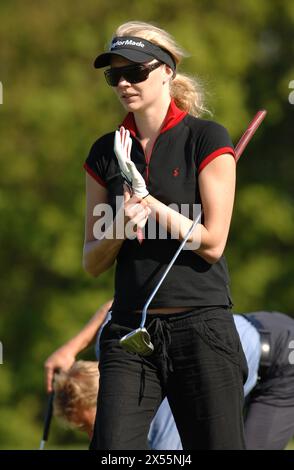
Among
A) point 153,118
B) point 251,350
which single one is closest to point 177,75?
point 153,118

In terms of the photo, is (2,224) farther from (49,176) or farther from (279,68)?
(279,68)

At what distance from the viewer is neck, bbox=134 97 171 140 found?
3889mm

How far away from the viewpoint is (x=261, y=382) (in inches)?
208

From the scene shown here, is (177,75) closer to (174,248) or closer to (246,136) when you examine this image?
(246,136)

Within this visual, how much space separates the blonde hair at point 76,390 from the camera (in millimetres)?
5207

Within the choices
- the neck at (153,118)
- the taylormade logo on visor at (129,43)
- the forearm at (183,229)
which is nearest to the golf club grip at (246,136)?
the neck at (153,118)

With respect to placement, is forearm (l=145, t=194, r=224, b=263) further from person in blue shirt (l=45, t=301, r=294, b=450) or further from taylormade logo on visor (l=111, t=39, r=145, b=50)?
person in blue shirt (l=45, t=301, r=294, b=450)

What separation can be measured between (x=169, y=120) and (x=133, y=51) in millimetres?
276

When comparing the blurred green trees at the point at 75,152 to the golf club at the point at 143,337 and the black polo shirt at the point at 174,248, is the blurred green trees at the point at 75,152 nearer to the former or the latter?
the black polo shirt at the point at 174,248

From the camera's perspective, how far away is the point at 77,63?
18594mm

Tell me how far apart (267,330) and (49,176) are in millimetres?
13573

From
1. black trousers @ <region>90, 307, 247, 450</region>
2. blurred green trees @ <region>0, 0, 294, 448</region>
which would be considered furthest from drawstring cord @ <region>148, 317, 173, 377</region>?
blurred green trees @ <region>0, 0, 294, 448</region>

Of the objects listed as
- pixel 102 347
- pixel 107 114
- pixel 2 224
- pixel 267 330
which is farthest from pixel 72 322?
pixel 102 347

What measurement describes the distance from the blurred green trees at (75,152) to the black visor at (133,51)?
1290 centimetres
